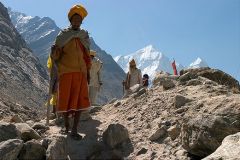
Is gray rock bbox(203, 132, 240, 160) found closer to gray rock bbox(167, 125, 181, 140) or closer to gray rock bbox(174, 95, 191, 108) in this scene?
gray rock bbox(167, 125, 181, 140)

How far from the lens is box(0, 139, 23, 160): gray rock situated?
4.65 metres

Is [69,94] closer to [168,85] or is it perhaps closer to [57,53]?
[57,53]

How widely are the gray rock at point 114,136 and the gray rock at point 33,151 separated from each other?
3.77 feet

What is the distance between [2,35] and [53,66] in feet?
255

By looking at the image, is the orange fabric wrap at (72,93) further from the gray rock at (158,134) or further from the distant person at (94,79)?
the distant person at (94,79)

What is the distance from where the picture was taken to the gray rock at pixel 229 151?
142 inches

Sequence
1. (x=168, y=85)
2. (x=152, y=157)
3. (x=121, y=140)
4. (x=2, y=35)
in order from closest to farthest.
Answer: (x=152, y=157) < (x=121, y=140) < (x=168, y=85) < (x=2, y=35)

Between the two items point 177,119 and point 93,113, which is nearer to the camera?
point 177,119

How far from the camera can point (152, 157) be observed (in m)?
5.56

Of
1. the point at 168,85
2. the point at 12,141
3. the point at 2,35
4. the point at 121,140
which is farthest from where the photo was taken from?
the point at 2,35

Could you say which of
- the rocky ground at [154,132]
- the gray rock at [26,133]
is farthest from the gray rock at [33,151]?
the gray rock at [26,133]

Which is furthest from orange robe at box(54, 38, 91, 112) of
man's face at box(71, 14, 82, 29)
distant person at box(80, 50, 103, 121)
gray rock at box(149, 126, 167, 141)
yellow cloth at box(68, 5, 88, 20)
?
distant person at box(80, 50, 103, 121)

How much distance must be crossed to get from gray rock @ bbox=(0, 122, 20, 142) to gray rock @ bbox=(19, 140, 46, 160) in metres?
0.38

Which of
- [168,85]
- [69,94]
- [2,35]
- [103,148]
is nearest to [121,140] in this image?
[103,148]
